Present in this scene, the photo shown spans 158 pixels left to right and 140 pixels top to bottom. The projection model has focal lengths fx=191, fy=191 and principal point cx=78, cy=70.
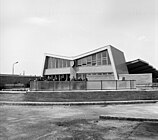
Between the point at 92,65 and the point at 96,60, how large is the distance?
121 centimetres

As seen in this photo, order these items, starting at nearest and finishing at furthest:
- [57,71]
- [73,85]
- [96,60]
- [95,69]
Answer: [73,85] → [95,69] → [96,60] → [57,71]

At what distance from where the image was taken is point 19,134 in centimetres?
619

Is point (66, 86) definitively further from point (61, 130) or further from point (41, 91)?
point (61, 130)

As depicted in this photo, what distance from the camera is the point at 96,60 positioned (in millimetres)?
35219

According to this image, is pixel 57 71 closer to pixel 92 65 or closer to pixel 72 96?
pixel 92 65

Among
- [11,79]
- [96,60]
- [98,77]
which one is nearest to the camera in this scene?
[98,77]

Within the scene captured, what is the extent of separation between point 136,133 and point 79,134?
185 centimetres

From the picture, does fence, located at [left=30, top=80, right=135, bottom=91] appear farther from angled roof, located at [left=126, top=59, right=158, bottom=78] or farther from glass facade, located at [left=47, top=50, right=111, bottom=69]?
angled roof, located at [left=126, top=59, right=158, bottom=78]

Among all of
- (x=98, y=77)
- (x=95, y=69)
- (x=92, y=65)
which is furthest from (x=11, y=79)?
(x=98, y=77)

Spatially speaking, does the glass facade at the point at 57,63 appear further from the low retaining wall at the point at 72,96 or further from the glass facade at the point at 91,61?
the low retaining wall at the point at 72,96

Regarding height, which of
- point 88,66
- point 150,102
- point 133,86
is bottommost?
point 150,102

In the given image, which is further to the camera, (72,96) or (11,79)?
(11,79)

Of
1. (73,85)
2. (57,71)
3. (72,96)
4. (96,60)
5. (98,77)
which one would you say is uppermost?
(96,60)

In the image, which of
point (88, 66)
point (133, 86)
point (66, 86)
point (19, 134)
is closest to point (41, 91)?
point (66, 86)
